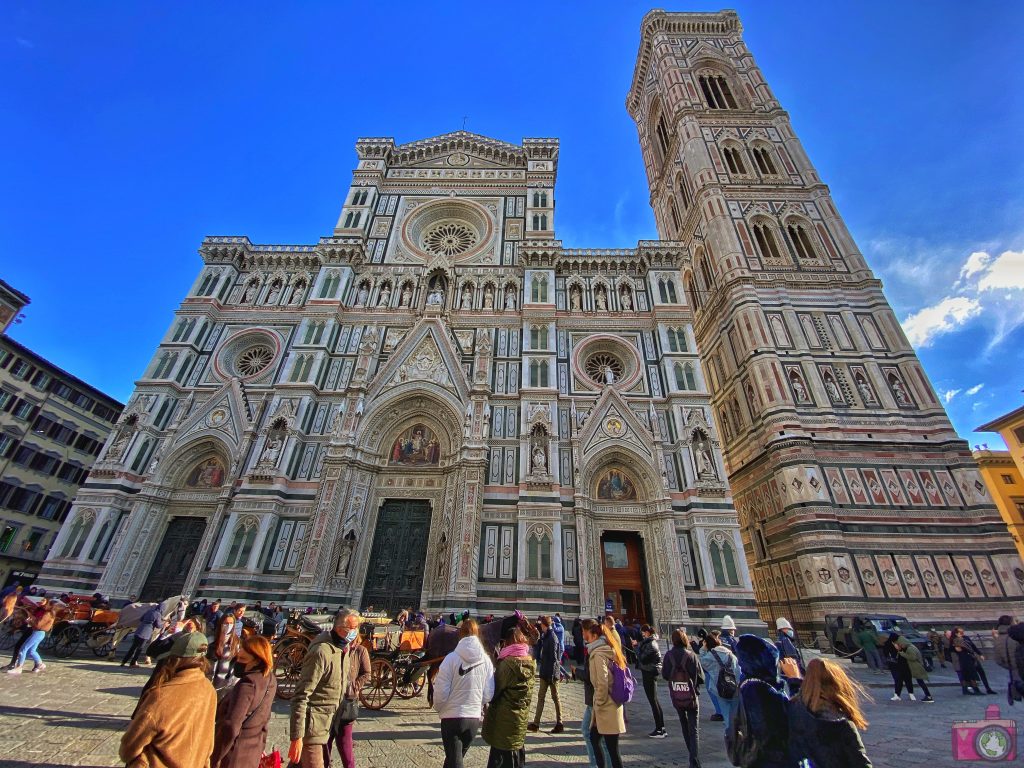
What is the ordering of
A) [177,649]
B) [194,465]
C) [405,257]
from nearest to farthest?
1. [177,649]
2. [194,465]
3. [405,257]

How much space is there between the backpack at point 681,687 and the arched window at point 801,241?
26291 mm

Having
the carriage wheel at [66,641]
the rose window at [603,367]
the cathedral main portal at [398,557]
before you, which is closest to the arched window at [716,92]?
the rose window at [603,367]

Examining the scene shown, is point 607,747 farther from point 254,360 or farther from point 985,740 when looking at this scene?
point 254,360

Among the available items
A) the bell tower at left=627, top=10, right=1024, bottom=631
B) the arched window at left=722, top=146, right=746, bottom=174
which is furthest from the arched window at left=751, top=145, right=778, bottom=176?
the arched window at left=722, top=146, right=746, bottom=174

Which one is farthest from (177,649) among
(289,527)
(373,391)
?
(373,391)

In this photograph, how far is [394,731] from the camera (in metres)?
6.38

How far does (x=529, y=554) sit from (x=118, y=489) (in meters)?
15.7

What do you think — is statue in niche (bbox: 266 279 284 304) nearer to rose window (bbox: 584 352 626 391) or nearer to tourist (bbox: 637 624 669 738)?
rose window (bbox: 584 352 626 391)

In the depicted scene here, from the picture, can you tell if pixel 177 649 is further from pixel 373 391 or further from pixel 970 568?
pixel 970 568

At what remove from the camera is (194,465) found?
19.0m

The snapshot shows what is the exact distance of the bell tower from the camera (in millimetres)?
16703

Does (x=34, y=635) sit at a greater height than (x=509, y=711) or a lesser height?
greater

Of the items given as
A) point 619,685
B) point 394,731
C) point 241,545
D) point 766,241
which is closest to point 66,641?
point 241,545

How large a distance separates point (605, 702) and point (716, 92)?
4217 centimetres
